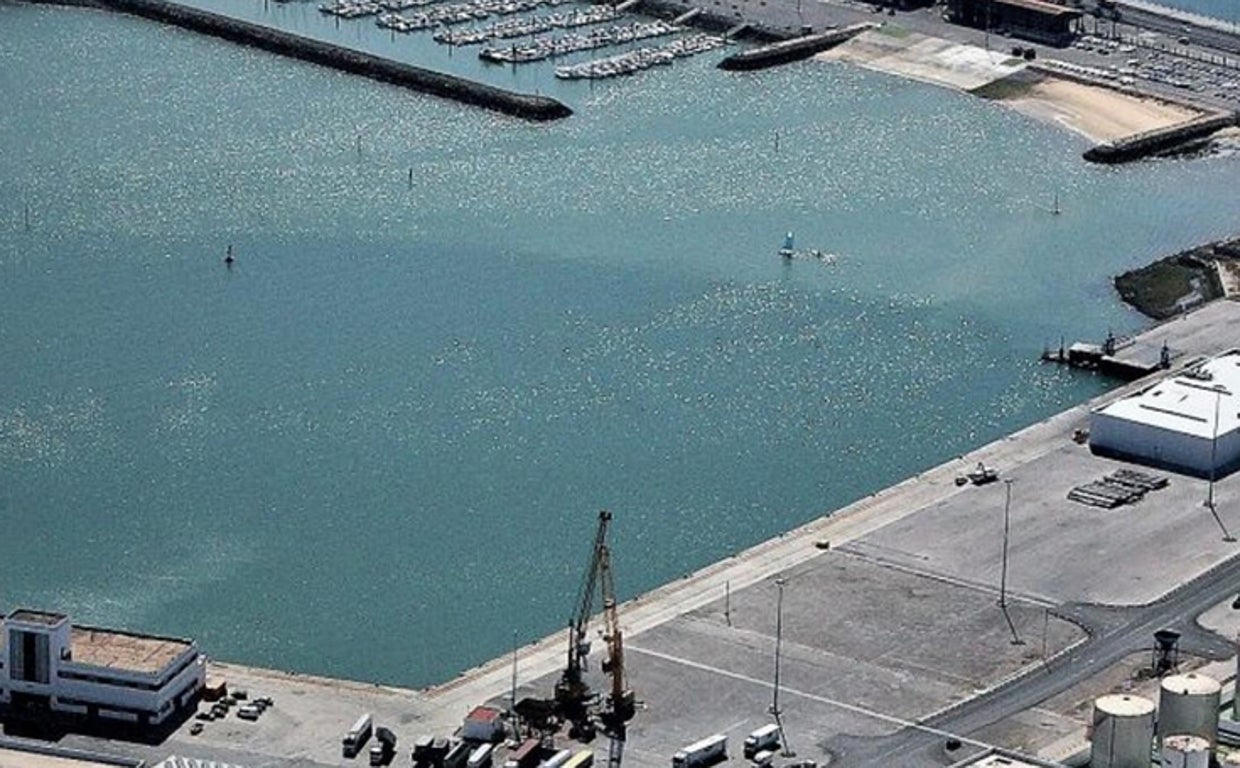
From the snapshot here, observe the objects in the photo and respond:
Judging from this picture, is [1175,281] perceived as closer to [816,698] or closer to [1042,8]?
[1042,8]

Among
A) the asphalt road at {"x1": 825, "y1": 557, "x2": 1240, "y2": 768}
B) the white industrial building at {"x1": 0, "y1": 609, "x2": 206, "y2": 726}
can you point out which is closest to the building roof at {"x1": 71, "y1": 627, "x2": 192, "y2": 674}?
the white industrial building at {"x1": 0, "y1": 609, "x2": 206, "y2": 726}

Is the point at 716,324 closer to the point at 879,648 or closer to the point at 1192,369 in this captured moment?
the point at 1192,369

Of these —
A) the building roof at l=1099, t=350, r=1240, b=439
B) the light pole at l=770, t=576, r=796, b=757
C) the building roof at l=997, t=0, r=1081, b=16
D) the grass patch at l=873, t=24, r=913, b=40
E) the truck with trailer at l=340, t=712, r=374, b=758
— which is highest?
the building roof at l=997, t=0, r=1081, b=16

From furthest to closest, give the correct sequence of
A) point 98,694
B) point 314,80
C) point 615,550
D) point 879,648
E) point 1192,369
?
→ point 314,80 < point 1192,369 < point 615,550 < point 879,648 < point 98,694

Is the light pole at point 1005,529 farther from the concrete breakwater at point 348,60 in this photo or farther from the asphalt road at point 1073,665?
the concrete breakwater at point 348,60

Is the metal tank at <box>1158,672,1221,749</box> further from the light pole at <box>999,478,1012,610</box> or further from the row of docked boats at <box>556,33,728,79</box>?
the row of docked boats at <box>556,33,728,79</box>

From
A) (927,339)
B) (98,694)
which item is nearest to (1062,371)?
(927,339)

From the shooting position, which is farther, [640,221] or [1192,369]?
[640,221]
